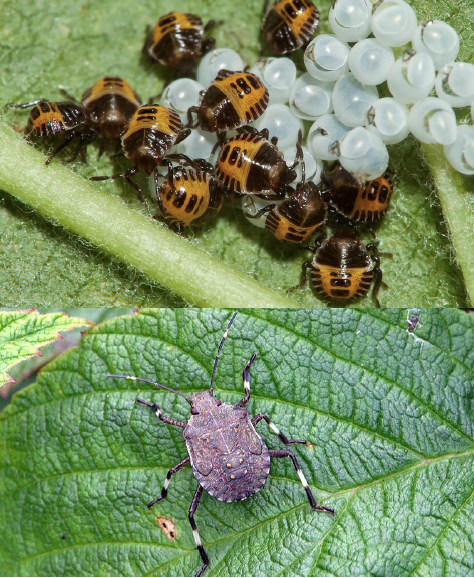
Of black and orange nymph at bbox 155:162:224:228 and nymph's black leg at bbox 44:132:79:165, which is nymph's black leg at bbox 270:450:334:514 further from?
nymph's black leg at bbox 44:132:79:165

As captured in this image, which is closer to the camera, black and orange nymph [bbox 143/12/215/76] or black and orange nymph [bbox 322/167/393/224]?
black and orange nymph [bbox 322/167/393/224]

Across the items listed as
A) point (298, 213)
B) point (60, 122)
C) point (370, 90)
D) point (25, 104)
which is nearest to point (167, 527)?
point (298, 213)

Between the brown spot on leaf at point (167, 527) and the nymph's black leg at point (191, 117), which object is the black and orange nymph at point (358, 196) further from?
the brown spot on leaf at point (167, 527)

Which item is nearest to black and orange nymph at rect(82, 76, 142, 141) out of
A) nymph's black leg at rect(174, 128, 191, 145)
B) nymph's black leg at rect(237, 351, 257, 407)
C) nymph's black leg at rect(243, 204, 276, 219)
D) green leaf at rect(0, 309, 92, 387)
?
nymph's black leg at rect(174, 128, 191, 145)

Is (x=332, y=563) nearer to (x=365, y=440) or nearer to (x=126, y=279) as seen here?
A: (x=365, y=440)

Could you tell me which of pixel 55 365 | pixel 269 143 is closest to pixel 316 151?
pixel 269 143
